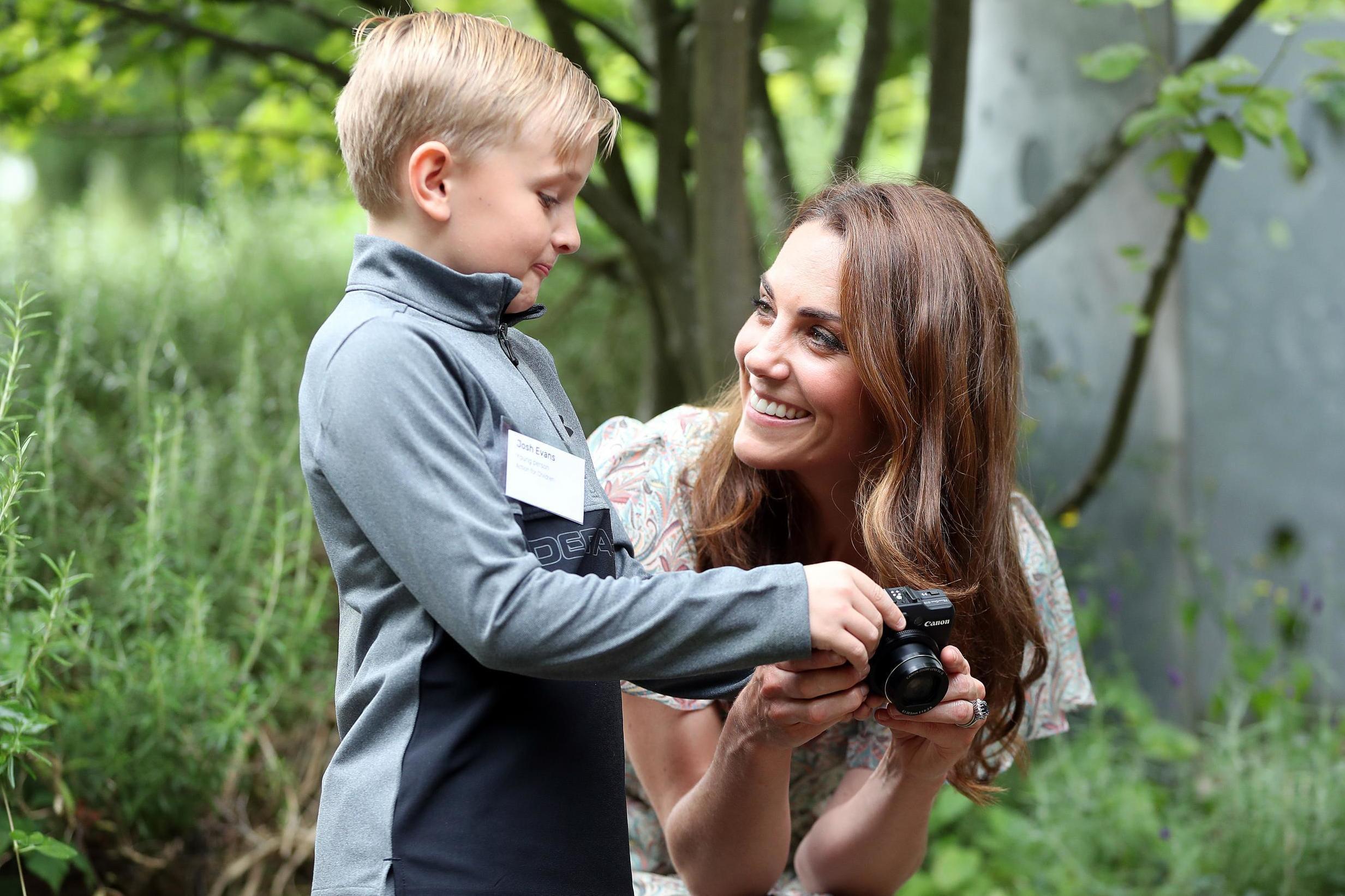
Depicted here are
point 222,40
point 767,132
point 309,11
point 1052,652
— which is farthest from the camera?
point 767,132

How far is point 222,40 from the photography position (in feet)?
8.70

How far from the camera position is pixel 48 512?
2.04 meters

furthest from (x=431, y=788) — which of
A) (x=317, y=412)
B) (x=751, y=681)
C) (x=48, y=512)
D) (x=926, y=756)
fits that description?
(x=48, y=512)

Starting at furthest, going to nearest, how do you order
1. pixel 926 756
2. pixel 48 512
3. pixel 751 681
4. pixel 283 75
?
pixel 283 75
pixel 48 512
pixel 926 756
pixel 751 681

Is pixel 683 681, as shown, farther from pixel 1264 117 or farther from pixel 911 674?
pixel 1264 117

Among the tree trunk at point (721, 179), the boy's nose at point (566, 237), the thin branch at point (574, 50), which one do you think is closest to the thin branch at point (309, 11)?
the thin branch at point (574, 50)

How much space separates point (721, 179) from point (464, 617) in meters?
1.67

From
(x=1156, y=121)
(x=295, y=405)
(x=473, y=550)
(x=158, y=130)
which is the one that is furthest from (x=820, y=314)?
(x=158, y=130)

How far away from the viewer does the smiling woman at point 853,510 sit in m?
1.61

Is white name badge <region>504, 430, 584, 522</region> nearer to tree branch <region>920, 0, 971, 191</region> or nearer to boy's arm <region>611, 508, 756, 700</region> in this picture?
boy's arm <region>611, 508, 756, 700</region>

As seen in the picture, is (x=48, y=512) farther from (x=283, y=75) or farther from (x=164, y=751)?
(x=283, y=75)

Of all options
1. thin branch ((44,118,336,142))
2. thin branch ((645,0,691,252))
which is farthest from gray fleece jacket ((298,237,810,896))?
thin branch ((44,118,336,142))

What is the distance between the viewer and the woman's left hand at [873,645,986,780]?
1.42 metres

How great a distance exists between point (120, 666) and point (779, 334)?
1.13 meters
